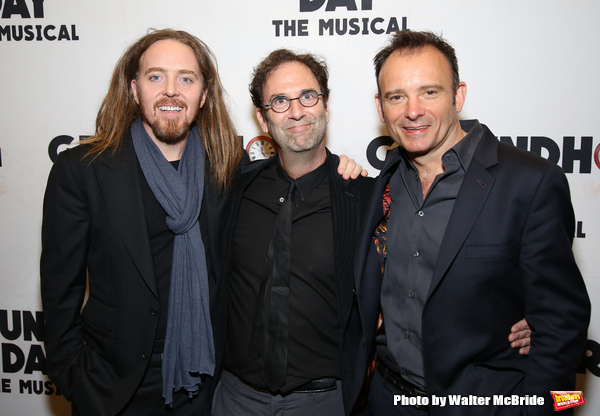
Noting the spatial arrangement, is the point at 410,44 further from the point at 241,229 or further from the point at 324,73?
the point at 241,229

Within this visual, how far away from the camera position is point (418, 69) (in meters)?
1.64

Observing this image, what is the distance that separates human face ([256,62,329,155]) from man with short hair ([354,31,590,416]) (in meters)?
0.36

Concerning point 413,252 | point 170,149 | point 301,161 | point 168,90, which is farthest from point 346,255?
point 168,90

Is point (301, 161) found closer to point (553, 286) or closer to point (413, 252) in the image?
point (413, 252)

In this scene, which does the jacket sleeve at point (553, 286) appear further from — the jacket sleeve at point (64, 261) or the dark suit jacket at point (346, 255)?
the jacket sleeve at point (64, 261)

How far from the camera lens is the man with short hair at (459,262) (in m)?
1.45

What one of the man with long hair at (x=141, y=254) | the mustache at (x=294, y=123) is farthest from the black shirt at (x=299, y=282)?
the mustache at (x=294, y=123)

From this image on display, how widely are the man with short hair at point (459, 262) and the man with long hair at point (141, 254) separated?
0.77 m

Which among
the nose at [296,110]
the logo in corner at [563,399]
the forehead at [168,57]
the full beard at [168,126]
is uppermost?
the forehead at [168,57]

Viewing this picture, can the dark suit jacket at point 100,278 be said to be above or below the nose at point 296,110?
below

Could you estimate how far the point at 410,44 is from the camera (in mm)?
1695

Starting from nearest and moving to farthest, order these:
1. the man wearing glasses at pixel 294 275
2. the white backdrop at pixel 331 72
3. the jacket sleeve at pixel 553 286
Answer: the jacket sleeve at pixel 553 286 < the man wearing glasses at pixel 294 275 < the white backdrop at pixel 331 72

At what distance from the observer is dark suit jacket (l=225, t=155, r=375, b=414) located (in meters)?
1.83
